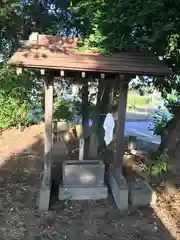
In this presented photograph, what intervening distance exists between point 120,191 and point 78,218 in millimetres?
769

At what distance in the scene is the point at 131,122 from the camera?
50.4 ft

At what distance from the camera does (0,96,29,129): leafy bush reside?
10148 mm

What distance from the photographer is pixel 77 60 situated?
490 centimetres

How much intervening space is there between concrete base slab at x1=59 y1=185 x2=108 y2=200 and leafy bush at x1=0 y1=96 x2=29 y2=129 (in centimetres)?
534

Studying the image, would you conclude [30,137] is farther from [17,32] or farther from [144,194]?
[144,194]

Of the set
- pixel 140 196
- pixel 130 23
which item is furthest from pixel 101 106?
pixel 140 196

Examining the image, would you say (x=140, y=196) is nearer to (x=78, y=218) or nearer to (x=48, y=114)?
(x=78, y=218)

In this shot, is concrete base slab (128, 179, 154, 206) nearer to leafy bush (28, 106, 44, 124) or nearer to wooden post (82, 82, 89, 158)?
wooden post (82, 82, 89, 158)

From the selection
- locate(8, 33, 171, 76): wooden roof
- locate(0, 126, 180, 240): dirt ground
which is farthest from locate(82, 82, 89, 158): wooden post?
locate(8, 33, 171, 76): wooden roof

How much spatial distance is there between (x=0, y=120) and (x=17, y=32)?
274cm

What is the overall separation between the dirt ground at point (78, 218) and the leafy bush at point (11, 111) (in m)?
4.07

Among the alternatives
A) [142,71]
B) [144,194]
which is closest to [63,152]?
[144,194]

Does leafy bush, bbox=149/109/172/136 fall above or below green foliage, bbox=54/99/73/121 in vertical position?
above

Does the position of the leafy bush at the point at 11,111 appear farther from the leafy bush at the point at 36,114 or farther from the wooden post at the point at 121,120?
the wooden post at the point at 121,120
